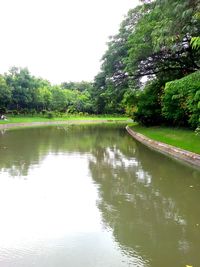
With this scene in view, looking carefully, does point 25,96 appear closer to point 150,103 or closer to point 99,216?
point 150,103

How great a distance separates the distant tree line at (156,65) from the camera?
A: 589 inches

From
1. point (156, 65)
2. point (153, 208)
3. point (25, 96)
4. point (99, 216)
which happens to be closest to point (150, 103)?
point (156, 65)

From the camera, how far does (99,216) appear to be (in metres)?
8.32

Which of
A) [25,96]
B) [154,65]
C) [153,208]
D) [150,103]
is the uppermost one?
[154,65]

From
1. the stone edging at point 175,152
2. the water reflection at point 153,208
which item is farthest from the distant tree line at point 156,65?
the water reflection at point 153,208

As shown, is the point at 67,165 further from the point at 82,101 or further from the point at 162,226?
the point at 82,101

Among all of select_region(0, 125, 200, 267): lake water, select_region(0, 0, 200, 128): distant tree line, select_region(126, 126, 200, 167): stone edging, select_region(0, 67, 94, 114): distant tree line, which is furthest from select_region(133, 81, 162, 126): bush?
select_region(0, 67, 94, 114): distant tree line

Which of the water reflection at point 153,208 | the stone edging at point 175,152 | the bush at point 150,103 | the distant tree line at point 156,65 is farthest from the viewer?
the bush at point 150,103

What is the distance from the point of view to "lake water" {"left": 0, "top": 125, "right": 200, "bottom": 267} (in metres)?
6.15

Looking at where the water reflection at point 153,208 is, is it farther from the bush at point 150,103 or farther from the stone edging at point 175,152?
the bush at point 150,103

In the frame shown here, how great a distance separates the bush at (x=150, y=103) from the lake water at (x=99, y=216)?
2259 centimetres

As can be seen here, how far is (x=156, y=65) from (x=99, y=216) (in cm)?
2372

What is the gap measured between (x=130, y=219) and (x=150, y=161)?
9.13 meters

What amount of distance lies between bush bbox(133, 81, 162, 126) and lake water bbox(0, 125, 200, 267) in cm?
2259
